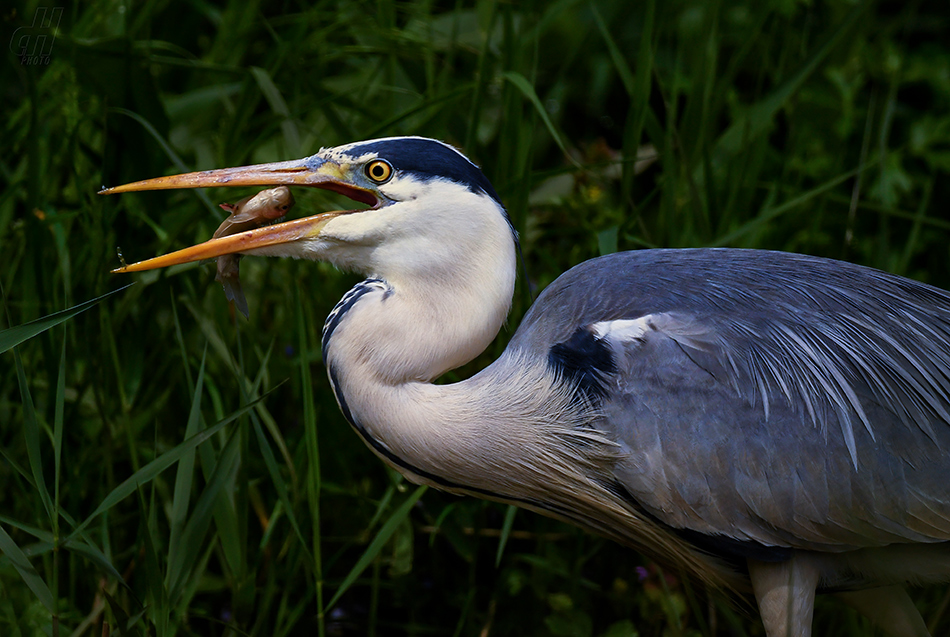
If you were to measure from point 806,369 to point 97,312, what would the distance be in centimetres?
170

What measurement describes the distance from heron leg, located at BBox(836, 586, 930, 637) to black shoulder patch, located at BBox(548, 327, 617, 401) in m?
0.79

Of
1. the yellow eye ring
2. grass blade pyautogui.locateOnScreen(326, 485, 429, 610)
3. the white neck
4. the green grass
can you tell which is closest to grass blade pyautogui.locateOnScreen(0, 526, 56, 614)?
the green grass

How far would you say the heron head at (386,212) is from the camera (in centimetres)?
187

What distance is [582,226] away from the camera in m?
2.80

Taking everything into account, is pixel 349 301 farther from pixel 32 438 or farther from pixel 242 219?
pixel 32 438

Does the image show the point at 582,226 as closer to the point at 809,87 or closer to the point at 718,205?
the point at 718,205

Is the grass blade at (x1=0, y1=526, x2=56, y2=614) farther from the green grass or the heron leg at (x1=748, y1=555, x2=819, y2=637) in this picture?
the heron leg at (x1=748, y1=555, x2=819, y2=637)

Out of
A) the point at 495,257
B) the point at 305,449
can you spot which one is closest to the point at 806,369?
the point at 495,257

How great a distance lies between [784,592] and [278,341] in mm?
1643

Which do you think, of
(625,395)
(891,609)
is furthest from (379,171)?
(891,609)

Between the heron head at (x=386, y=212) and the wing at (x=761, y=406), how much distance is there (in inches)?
12.2

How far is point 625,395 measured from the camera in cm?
191

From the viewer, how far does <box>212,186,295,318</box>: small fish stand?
1.92m

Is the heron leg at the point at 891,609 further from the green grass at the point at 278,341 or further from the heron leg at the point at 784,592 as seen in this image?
the heron leg at the point at 784,592
